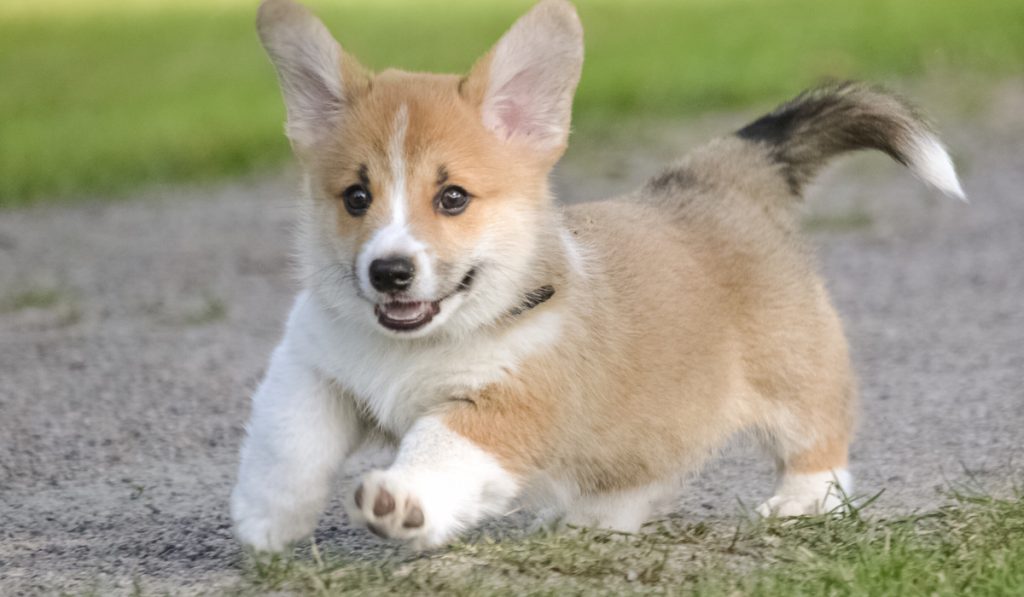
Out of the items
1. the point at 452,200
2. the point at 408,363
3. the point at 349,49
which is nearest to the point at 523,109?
the point at 452,200

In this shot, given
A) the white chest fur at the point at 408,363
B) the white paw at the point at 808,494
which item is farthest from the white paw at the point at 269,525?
the white paw at the point at 808,494

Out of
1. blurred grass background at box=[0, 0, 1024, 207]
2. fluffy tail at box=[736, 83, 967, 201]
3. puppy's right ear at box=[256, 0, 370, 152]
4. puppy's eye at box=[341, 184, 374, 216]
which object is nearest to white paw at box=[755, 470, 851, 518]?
fluffy tail at box=[736, 83, 967, 201]

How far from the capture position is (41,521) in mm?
4945

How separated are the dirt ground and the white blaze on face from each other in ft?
2.78

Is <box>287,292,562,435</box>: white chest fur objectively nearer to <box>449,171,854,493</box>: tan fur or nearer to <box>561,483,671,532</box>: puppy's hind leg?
<box>449,171,854,493</box>: tan fur

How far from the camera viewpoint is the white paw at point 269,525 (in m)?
4.21

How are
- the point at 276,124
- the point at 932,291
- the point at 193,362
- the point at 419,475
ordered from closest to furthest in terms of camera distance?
the point at 419,475
the point at 193,362
the point at 932,291
the point at 276,124

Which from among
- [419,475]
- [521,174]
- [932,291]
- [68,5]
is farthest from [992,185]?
[68,5]

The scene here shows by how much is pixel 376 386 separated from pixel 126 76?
12.9 meters

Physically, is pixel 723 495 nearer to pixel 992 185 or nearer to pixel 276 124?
pixel 992 185

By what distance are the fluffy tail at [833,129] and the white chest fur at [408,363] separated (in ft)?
4.80

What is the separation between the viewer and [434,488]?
12.7 ft

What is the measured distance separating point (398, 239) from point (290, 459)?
62 cm

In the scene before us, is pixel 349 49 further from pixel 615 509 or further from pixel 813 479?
pixel 615 509
